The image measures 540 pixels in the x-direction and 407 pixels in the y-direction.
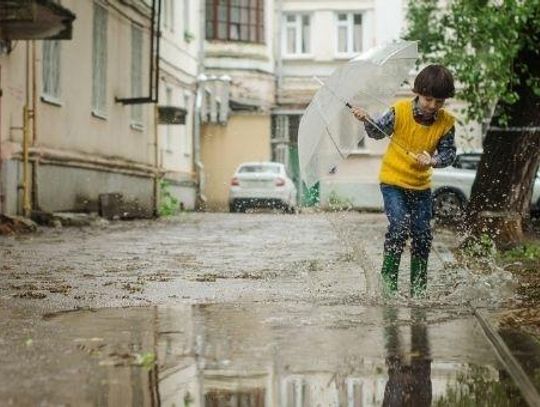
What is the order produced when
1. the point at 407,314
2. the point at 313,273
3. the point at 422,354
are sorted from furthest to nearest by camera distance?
the point at 313,273
the point at 407,314
the point at 422,354

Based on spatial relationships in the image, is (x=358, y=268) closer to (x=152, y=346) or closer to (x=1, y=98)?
(x=152, y=346)

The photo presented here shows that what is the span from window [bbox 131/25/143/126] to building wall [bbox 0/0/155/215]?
0.68ft

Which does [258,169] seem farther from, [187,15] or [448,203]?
[448,203]

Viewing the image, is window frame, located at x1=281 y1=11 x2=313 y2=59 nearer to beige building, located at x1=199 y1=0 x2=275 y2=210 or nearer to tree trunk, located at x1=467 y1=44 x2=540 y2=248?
beige building, located at x1=199 y1=0 x2=275 y2=210

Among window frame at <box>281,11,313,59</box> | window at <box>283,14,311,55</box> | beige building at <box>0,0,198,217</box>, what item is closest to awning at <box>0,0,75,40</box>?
beige building at <box>0,0,198,217</box>

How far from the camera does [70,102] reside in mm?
21719

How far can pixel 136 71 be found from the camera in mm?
27719

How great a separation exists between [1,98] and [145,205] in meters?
9.93

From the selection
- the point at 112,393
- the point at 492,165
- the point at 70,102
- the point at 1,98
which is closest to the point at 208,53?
the point at 70,102

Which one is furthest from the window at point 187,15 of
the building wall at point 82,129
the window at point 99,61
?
the window at point 99,61

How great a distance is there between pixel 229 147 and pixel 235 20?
15.9 feet

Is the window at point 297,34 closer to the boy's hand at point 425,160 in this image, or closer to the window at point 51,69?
the window at point 51,69

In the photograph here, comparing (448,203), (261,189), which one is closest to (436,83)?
(448,203)

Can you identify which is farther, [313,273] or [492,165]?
[492,165]
